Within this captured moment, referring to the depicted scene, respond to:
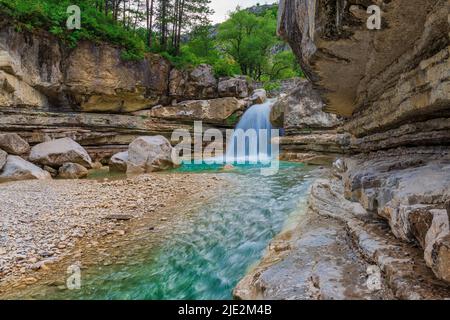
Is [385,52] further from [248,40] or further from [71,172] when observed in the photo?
[248,40]

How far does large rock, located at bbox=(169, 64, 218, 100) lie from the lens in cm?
1734

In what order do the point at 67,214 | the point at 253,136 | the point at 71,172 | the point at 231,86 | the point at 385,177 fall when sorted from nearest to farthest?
the point at 385,177
the point at 67,214
the point at 71,172
the point at 253,136
the point at 231,86

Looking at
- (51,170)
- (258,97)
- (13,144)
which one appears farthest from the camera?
(258,97)

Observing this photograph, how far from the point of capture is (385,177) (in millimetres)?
2986

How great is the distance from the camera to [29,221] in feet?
15.4

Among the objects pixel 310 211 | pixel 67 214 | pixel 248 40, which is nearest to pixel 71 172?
pixel 67 214

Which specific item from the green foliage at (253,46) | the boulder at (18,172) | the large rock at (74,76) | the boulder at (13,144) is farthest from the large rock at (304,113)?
the green foliage at (253,46)

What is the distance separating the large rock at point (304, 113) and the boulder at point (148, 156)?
6873 mm

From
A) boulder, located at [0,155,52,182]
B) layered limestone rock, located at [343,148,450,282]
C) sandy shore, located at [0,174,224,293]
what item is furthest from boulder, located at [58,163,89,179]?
layered limestone rock, located at [343,148,450,282]

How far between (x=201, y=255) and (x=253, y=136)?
13.6 m

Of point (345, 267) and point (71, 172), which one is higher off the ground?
point (345, 267)

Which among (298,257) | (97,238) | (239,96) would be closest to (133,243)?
(97,238)

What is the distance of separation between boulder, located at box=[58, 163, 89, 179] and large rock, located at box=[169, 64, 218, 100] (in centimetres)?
847
